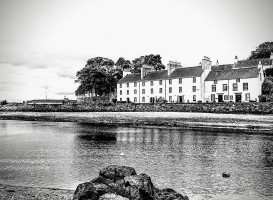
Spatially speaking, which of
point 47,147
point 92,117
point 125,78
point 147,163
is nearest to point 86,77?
point 125,78

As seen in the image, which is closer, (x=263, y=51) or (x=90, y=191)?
(x=90, y=191)

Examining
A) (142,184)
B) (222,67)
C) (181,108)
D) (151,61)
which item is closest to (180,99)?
(222,67)

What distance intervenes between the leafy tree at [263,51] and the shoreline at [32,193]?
358 ft

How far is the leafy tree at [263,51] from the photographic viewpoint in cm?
10556

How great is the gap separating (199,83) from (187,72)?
20.9 ft

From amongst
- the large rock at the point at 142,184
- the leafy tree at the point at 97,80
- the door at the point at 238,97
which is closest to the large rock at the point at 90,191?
A: the large rock at the point at 142,184

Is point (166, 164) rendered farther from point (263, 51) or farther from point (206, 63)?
point (263, 51)

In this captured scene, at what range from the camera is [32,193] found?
10.1 metres

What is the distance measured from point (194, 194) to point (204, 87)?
68.9 m

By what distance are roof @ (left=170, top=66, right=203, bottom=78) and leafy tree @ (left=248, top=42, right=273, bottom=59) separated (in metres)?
39.6

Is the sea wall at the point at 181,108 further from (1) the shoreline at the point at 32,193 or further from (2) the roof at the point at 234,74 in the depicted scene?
(1) the shoreline at the point at 32,193

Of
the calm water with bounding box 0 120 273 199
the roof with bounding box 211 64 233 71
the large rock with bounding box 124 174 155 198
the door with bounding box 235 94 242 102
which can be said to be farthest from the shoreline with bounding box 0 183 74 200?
the roof with bounding box 211 64 233 71

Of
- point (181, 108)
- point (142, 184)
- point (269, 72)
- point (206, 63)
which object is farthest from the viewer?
point (269, 72)

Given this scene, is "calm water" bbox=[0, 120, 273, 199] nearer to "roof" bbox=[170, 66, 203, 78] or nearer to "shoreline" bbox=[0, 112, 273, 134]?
"shoreline" bbox=[0, 112, 273, 134]
